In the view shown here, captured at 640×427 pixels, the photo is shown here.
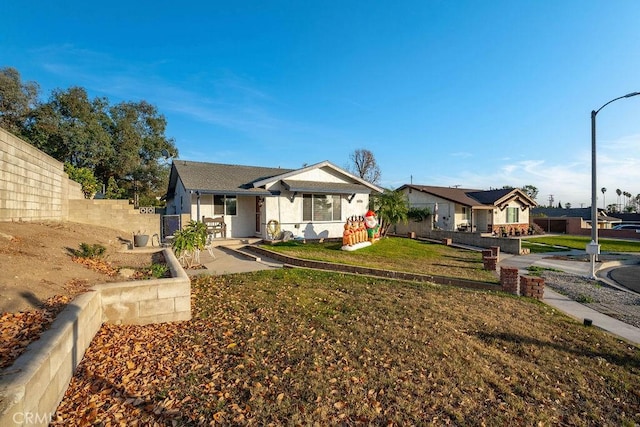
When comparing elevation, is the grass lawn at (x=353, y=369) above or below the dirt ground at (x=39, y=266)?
below

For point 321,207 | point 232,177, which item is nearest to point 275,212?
point 321,207

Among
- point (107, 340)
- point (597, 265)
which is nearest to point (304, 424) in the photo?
point (107, 340)

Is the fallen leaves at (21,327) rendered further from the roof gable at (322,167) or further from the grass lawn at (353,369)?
the roof gable at (322,167)

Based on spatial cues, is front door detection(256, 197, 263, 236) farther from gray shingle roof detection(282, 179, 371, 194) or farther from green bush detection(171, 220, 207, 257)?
green bush detection(171, 220, 207, 257)

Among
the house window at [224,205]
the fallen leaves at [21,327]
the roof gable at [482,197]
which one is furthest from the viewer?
the roof gable at [482,197]

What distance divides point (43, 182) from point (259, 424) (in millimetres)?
10736

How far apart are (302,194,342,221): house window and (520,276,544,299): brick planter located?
1106cm

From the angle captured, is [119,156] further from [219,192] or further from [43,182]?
[43,182]

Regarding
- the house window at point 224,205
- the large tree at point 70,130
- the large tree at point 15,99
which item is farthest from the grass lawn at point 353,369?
the large tree at point 15,99

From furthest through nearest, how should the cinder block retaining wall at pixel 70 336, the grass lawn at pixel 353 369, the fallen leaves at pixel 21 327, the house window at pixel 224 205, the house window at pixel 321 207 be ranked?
the house window at pixel 321 207 → the house window at pixel 224 205 → the grass lawn at pixel 353 369 → the fallen leaves at pixel 21 327 → the cinder block retaining wall at pixel 70 336

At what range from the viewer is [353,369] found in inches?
151

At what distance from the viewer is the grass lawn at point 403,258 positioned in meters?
10.5

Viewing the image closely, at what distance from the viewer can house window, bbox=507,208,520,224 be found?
29641 mm

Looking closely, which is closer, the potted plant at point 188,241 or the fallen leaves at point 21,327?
the fallen leaves at point 21,327
